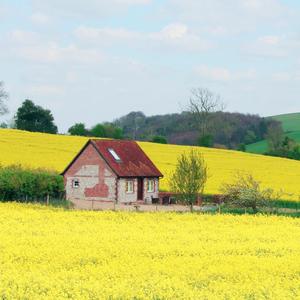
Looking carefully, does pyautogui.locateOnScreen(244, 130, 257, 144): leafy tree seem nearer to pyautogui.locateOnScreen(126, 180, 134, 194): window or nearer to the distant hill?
the distant hill

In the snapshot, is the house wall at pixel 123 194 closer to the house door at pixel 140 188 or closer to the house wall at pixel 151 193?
the house door at pixel 140 188

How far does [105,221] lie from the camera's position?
120 ft

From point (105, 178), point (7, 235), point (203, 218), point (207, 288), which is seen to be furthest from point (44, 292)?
point (105, 178)

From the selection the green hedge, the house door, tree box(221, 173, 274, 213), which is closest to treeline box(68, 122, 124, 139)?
the house door

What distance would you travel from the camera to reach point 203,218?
39188 millimetres

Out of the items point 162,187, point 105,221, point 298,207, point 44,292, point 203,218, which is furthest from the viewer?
point 162,187

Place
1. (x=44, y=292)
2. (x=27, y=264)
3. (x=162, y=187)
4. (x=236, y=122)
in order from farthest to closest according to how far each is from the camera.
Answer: (x=236, y=122)
(x=162, y=187)
(x=27, y=264)
(x=44, y=292)

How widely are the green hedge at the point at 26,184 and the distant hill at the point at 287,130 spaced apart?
217 ft

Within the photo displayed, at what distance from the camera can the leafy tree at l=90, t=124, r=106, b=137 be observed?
4651 inches

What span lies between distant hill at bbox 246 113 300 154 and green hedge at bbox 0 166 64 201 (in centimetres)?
6602

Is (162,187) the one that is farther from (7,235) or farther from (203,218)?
(7,235)

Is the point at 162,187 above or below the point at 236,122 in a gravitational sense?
below

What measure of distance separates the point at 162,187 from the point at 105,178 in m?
8.57

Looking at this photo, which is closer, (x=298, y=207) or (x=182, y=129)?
(x=298, y=207)
